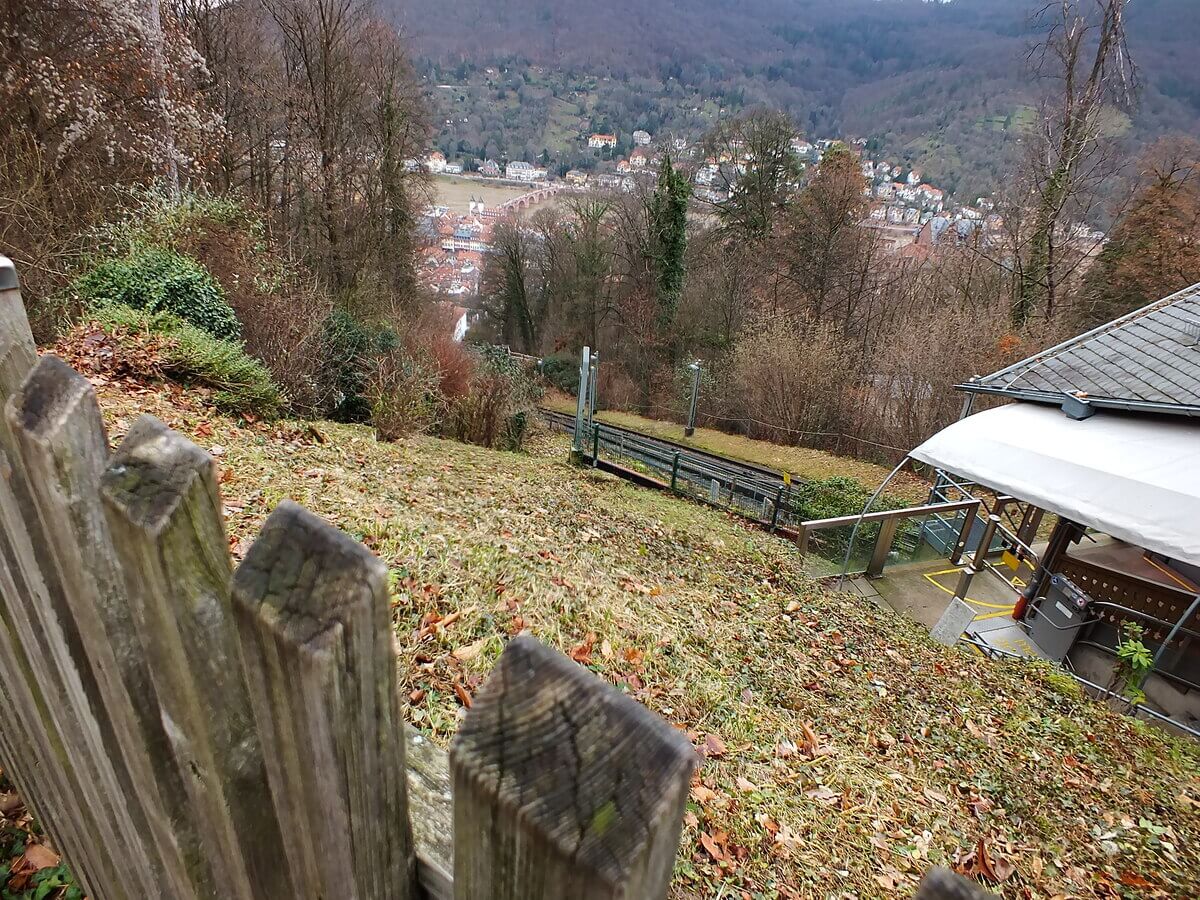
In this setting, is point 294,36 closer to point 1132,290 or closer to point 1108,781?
point 1108,781

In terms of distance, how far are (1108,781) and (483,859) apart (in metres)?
4.81

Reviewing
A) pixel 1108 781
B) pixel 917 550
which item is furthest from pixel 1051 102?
pixel 1108 781

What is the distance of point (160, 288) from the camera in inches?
278

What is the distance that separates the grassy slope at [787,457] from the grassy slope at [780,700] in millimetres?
10732

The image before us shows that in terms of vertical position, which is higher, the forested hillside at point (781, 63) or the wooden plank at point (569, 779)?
the forested hillside at point (781, 63)

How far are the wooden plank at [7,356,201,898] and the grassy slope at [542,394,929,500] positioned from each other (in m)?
15.5

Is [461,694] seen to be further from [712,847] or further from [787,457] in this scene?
[787,457]

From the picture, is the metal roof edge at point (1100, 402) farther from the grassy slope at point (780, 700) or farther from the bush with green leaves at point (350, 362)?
the bush with green leaves at point (350, 362)

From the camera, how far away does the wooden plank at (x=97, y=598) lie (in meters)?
0.73

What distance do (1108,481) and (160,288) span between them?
1033 cm

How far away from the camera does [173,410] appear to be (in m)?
5.42

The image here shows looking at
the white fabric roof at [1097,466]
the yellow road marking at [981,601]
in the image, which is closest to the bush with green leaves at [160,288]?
the white fabric roof at [1097,466]

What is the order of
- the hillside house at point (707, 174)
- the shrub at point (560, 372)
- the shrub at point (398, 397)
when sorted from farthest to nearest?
the shrub at point (560, 372), the hillside house at point (707, 174), the shrub at point (398, 397)

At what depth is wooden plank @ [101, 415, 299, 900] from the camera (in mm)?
641
